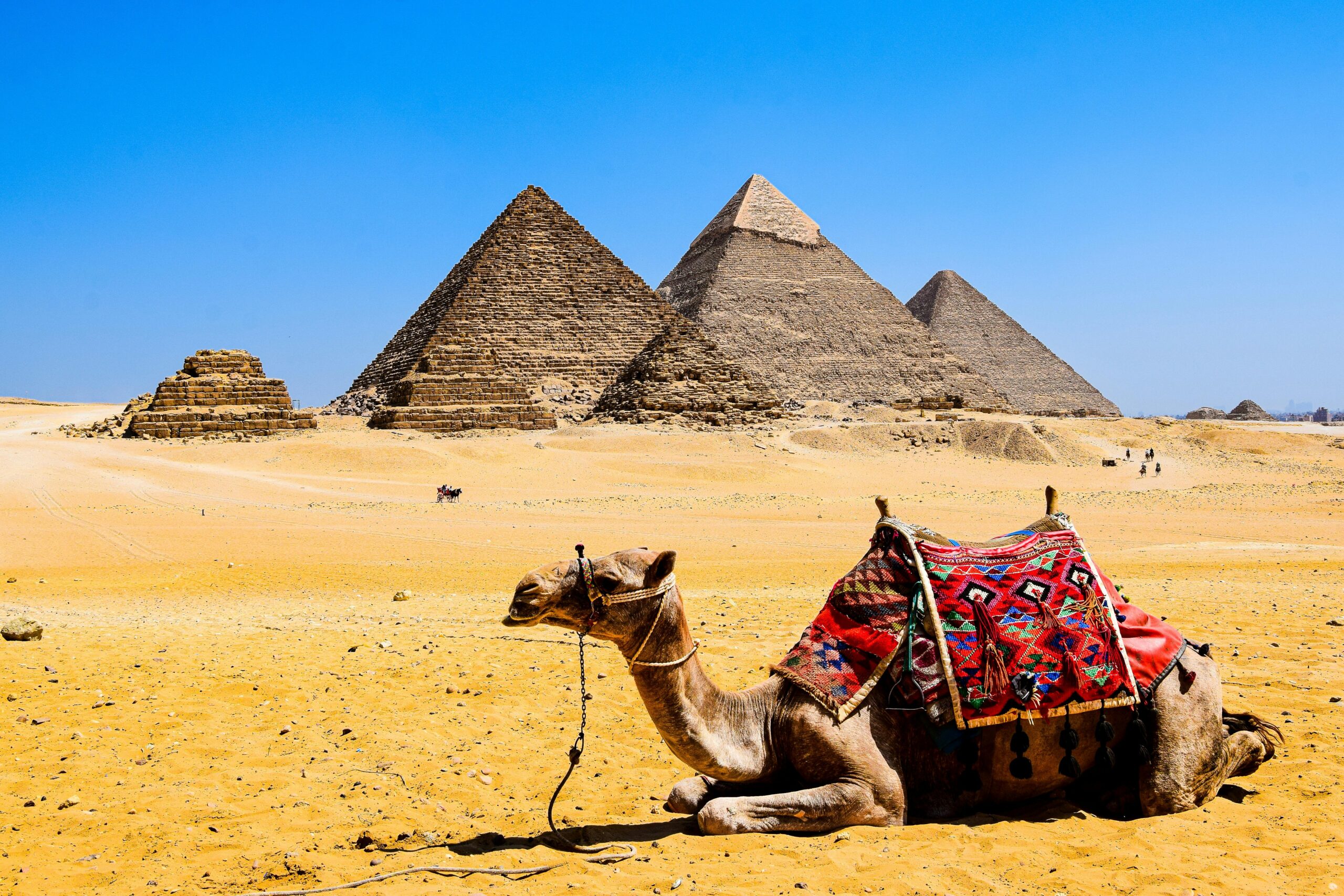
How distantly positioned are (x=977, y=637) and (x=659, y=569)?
1.08m

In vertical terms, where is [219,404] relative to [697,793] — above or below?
above

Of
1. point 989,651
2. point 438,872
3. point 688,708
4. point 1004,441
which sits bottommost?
point 438,872

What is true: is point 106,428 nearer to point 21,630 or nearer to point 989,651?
point 21,630

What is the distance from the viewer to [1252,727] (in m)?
3.60

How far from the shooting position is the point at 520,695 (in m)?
4.80

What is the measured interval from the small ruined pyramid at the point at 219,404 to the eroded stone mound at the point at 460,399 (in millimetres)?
3715

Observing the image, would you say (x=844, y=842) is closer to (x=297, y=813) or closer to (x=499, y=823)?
(x=499, y=823)

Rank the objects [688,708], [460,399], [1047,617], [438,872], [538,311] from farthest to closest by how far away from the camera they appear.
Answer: [538,311]
[460,399]
[1047,617]
[688,708]
[438,872]

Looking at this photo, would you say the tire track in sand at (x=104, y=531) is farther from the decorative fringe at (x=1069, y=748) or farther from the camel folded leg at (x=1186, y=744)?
the camel folded leg at (x=1186, y=744)

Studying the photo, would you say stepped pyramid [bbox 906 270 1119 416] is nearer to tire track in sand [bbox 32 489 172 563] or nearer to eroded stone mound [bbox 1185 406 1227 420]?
eroded stone mound [bbox 1185 406 1227 420]

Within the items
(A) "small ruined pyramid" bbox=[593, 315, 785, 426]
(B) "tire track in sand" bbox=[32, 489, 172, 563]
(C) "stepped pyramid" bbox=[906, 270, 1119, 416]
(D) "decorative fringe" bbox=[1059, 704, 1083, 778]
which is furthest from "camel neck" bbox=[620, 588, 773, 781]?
(C) "stepped pyramid" bbox=[906, 270, 1119, 416]

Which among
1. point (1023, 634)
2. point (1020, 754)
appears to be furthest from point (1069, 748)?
point (1023, 634)

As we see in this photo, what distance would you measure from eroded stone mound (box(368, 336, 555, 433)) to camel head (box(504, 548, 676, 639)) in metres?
33.3

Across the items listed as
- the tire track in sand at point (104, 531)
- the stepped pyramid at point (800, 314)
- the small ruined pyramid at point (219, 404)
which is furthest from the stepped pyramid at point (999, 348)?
the tire track in sand at point (104, 531)
